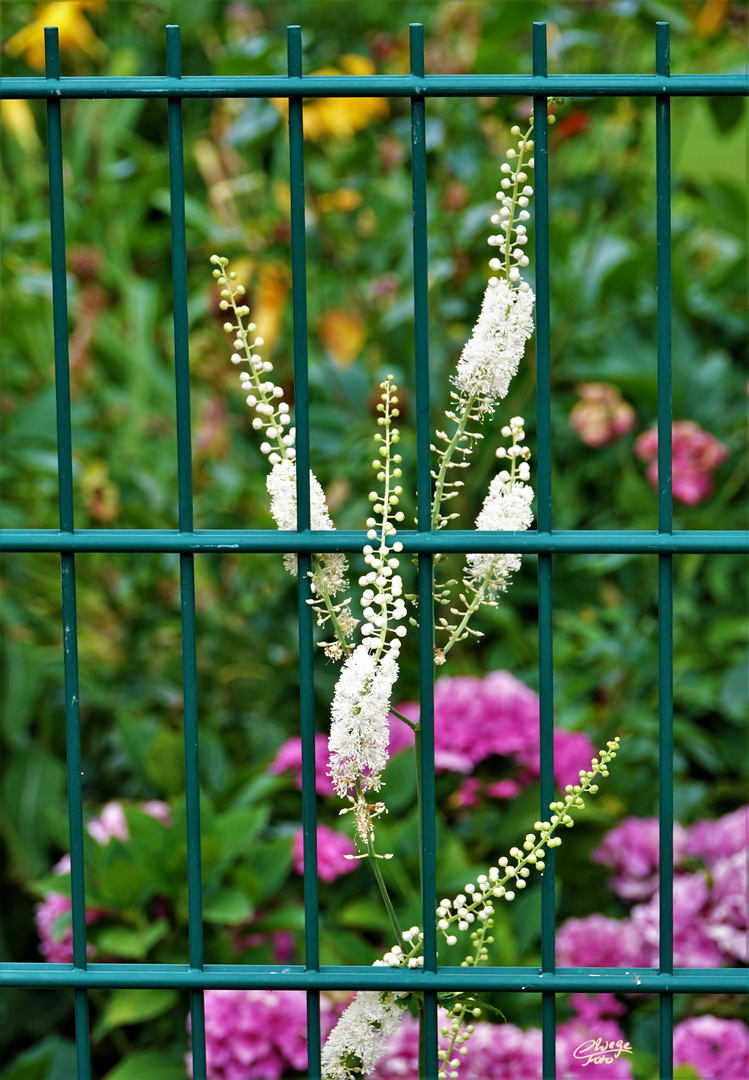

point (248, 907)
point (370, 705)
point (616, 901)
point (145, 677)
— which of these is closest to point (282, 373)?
point (145, 677)

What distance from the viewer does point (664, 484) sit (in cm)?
108

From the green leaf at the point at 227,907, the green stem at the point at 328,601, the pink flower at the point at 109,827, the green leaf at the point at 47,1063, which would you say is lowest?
the green leaf at the point at 47,1063

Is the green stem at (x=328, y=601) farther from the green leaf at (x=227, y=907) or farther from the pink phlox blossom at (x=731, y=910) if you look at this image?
the pink phlox blossom at (x=731, y=910)

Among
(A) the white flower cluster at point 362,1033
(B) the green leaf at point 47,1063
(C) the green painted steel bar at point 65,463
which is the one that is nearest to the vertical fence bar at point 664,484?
(A) the white flower cluster at point 362,1033

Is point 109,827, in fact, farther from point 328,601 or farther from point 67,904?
point 328,601

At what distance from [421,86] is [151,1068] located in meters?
1.20

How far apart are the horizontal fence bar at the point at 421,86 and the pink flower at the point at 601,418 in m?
1.31

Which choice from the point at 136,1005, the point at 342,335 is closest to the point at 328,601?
the point at 136,1005

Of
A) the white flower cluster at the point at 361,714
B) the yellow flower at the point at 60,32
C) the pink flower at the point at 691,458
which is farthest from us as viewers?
the yellow flower at the point at 60,32

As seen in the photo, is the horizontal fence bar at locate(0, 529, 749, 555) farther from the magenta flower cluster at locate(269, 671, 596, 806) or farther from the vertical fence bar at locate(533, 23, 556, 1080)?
the magenta flower cluster at locate(269, 671, 596, 806)

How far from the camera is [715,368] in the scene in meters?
2.63

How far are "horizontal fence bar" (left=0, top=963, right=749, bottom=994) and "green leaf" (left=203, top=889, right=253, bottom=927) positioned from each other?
40cm

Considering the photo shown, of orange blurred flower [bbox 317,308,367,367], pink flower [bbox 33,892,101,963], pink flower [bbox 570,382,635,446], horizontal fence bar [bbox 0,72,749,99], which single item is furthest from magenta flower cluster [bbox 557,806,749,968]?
orange blurred flower [bbox 317,308,367,367]

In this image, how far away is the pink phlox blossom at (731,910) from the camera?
1.70 metres
